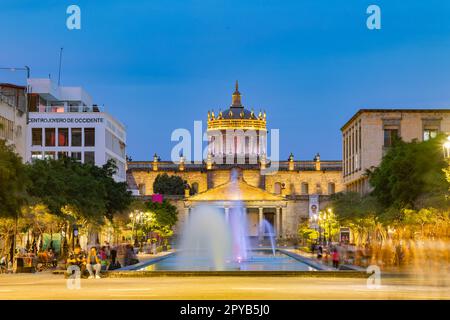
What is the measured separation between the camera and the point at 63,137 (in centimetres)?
10388

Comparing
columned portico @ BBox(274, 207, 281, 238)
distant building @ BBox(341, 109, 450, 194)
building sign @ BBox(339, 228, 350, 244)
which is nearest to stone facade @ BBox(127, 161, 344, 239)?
columned portico @ BBox(274, 207, 281, 238)

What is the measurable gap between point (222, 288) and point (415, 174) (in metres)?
28.0

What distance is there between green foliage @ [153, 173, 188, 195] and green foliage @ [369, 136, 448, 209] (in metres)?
109

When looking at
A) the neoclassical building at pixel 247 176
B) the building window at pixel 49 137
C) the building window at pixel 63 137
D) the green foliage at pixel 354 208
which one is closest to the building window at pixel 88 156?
the building window at pixel 63 137

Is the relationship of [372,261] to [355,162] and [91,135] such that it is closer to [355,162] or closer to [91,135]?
[91,135]

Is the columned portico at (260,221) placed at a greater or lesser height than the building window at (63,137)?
lesser

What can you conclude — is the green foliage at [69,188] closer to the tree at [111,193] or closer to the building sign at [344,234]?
the tree at [111,193]

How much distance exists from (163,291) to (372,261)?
22.7 m

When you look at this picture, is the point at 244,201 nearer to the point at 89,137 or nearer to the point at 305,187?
the point at 305,187

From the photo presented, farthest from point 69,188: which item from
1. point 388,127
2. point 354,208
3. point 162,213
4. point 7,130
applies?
point 388,127

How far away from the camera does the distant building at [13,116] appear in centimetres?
7512

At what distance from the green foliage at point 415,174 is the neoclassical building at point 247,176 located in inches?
3839

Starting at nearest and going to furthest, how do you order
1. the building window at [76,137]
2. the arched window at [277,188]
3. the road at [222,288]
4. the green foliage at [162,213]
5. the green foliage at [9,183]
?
the road at [222,288] < the green foliage at [9,183] < the building window at [76,137] < the green foliage at [162,213] < the arched window at [277,188]

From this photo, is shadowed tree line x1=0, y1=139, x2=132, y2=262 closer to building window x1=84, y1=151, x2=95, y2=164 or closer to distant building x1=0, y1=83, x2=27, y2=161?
distant building x1=0, y1=83, x2=27, y2=161
